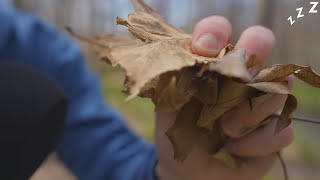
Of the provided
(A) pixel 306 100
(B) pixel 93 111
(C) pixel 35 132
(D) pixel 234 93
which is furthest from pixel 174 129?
(B) pixel 93 111

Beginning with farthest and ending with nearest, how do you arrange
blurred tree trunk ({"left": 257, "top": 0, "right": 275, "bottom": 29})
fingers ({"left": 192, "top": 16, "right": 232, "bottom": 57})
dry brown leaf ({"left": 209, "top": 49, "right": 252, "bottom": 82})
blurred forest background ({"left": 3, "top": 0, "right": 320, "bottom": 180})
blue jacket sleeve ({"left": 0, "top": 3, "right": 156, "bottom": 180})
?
blue jacket sleeve ({"left": 0, "top": 3, "right": 156, "bottom": 180}) → blurred tree trunk ({"left": 257, "top": 0, "right": 275, "bottom": 29}) → blurred forest background ({"left": 3, "top": 0, "right": 320, "bottom": 180}) → fingers ({"left": 192, "top": 16, "right": 232, "bottom": 57}) → dry brown leaf ({"left": 209, "top": 49, "right": 252, "bottom": 82})

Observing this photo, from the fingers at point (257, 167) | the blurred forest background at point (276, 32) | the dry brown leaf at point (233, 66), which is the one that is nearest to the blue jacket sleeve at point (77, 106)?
the blurred forest background at point (276, 32)

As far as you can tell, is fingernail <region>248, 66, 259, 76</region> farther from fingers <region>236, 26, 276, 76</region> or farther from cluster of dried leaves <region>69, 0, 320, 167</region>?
fingers <region>236, 26, 276, 76</region>

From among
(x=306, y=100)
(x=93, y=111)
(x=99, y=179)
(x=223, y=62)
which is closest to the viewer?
(x=223, y=62)

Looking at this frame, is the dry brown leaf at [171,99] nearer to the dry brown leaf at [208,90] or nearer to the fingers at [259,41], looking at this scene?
the dry brown leaf at [208,90]

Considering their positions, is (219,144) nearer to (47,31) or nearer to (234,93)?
(234,93)

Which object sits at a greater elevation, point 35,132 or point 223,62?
point 223,62

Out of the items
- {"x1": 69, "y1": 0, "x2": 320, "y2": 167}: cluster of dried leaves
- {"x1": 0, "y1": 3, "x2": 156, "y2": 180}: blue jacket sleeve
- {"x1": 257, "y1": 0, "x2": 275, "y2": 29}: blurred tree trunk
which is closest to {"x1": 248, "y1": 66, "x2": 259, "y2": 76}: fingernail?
{"x1": 69, "y1": 0, "x2": 320, "y2": 167}: cluster of dried leaves
